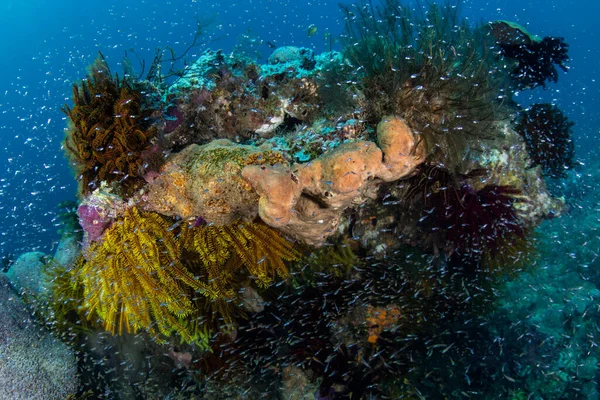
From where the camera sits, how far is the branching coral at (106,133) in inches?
175

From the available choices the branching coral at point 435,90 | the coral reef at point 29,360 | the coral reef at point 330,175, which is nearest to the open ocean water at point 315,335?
the coral reef at point 29,360

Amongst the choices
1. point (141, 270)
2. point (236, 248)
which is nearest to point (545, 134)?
point (236, 248)

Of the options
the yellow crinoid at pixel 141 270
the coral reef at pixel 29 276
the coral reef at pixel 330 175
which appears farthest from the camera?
the coral reef at pixel 29 276

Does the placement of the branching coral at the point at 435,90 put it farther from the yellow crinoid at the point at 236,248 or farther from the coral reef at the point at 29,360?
the coral reef at the point at 29,360

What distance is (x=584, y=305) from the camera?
939cm

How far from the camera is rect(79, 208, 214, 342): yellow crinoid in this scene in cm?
470

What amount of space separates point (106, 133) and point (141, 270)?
5.93 feet

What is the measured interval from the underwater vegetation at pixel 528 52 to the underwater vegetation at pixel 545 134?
3.88 ft

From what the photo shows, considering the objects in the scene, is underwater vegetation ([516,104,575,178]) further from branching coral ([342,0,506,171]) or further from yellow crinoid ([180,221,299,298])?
yellow crinoid ([180,221,299,298])

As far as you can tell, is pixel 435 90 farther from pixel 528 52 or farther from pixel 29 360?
pixel 29 360

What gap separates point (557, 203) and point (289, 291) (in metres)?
5.09

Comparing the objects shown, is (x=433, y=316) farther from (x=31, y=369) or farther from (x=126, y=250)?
(x=31, y=369)

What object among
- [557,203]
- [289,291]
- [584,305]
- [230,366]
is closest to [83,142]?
[289,291]

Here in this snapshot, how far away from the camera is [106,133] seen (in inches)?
173
